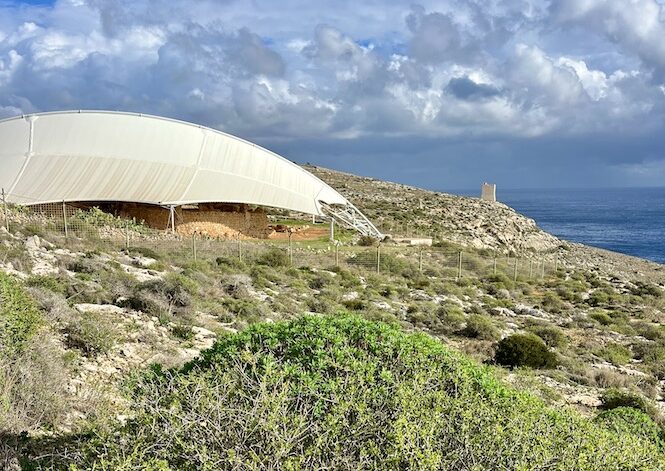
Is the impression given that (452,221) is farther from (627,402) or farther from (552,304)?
(627,402)

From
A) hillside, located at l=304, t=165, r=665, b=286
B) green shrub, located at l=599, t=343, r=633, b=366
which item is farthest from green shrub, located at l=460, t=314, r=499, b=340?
hillside, located at l=304, t=165, r=665, b=286

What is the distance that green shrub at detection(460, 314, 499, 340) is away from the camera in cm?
A: 1632

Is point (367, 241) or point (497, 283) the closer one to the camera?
point (497, 283)

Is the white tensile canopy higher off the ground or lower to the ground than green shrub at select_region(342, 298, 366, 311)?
higher

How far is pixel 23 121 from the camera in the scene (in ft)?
110

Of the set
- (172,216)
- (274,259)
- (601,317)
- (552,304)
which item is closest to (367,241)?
(172,216)

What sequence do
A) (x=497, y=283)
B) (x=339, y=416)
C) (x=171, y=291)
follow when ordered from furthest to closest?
(x=497, y=283) < (x=171, y=291) < (x=339, y=416)

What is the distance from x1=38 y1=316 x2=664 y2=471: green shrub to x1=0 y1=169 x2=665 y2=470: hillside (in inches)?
0.7

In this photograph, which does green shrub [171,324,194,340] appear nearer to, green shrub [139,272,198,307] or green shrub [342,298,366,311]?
green shrub [139,272,198,307]

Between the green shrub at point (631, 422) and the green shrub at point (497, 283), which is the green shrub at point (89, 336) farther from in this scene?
the green shrub at point (497, 283)

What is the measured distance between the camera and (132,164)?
3319 cm

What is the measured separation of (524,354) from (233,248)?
629 inches

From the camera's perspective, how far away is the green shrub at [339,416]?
3.77 metres

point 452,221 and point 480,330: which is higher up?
point 452,221
